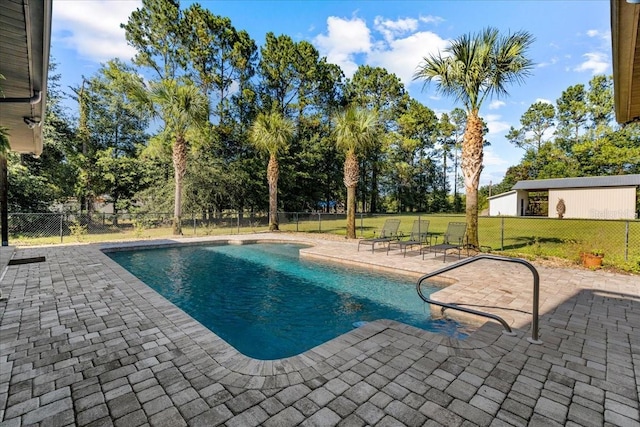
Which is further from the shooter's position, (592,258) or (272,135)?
(272,135)

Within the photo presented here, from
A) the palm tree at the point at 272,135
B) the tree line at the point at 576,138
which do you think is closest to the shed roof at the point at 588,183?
the tree line at the point at 576,138

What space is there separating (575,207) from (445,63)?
24740 mm

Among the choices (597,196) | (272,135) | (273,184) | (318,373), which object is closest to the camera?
(318,373)

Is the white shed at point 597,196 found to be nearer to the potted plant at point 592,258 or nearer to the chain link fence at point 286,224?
the chain link fence at point 286,224

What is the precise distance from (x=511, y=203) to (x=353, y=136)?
26.4m

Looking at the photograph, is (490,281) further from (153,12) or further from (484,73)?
(153,12)

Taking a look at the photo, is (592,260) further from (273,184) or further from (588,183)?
(588,183)

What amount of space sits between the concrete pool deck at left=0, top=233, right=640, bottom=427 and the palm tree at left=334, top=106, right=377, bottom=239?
876cm

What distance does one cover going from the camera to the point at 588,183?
24672mm

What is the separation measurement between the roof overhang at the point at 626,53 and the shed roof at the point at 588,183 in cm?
2465

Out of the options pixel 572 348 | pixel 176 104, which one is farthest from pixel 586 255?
pixel 176 104

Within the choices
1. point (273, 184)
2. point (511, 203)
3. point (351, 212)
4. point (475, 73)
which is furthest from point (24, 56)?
point (511, 203)

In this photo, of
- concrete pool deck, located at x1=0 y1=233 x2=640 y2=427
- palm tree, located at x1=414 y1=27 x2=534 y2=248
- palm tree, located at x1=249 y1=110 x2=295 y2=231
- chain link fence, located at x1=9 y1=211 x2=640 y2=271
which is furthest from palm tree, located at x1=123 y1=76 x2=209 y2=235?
concrete pool deck, located at x1=0 y1=233 x2=640 y2=427

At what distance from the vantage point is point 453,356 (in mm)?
2980
